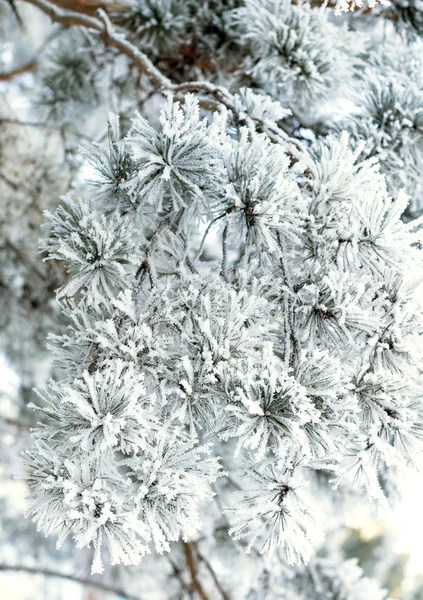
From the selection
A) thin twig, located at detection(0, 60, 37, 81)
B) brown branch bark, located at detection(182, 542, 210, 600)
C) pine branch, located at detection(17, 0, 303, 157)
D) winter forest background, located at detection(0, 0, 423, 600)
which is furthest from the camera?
thin twig, located at detection(0, 60, 37, 81)

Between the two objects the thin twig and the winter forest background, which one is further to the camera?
the thin twig

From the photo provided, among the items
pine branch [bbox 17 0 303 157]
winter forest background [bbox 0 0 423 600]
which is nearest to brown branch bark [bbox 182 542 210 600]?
winter forest background [bbox 0 0 423 600]

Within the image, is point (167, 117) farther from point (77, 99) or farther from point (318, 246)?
point (77, 99)

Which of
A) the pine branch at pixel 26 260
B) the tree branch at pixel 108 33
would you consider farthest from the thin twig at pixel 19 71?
the tree branch at pixel 108 33

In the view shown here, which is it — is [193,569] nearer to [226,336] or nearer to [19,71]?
[226,336]

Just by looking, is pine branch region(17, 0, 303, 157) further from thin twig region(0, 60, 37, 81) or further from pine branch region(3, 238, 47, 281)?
thin twig region(0, 60, 37, 81)

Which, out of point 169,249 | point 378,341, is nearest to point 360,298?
point 378,341

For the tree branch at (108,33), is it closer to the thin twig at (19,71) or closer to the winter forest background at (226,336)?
the winter forest background at (226,336)

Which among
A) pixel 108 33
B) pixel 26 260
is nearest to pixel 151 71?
pixel 108 33

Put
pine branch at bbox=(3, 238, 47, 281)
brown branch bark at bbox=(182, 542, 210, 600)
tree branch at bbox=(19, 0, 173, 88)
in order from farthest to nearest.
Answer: pine branch at bbox=(3, 238, 47, 281) → brown branch bark at bbox=(182, 542, 210, 600) → tree branch at bbox=(19, 0, 173, 88)
